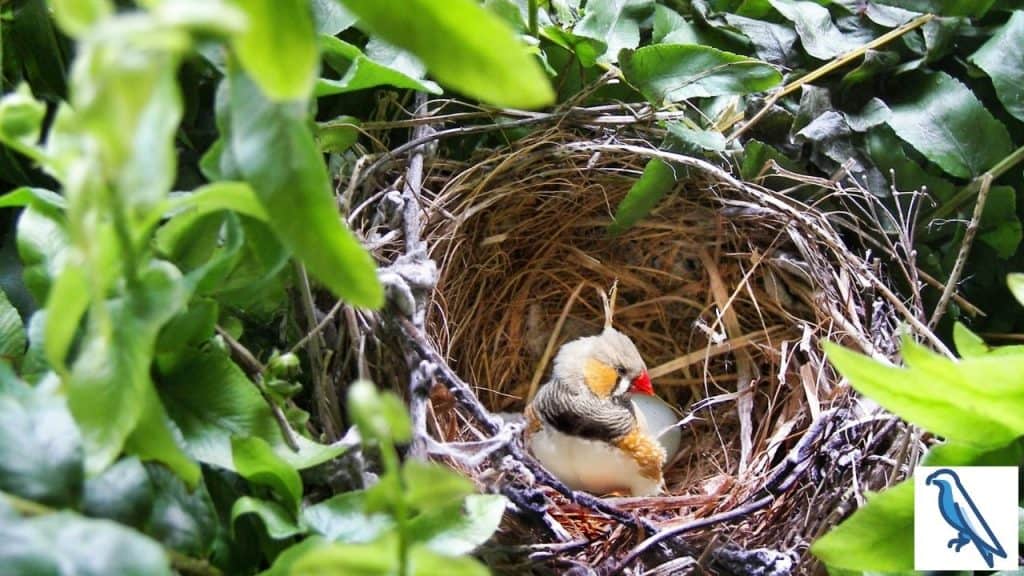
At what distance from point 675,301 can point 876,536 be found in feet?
2.95

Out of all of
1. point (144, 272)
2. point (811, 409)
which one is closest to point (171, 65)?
point (144, 272)

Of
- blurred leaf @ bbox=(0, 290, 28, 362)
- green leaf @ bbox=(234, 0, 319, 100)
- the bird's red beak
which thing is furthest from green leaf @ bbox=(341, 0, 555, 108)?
the bird's red beak

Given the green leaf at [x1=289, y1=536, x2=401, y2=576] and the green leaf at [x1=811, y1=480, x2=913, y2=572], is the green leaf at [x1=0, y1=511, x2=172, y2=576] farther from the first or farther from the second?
the green leaf at [x1=811, y1=480, x2=913, y2=572]

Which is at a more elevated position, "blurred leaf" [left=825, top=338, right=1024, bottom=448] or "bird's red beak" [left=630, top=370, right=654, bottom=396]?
"blurred leaf" [left=825, top=338, right=1024, bottom=448]

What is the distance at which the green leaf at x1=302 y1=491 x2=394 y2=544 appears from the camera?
0.73 m

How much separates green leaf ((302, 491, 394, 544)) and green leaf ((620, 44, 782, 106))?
0.72 metres

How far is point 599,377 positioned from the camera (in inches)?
58.9

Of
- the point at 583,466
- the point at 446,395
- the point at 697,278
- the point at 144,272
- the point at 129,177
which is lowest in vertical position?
the point at 583,466

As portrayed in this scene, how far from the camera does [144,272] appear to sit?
605 millimetres

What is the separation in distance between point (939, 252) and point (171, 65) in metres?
1.19

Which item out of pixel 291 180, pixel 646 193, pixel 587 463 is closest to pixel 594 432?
pixel 587 463

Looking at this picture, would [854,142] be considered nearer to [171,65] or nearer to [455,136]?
[455,136]

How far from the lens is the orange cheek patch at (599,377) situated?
1.49 m

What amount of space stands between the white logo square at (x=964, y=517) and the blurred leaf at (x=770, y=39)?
717 mm
